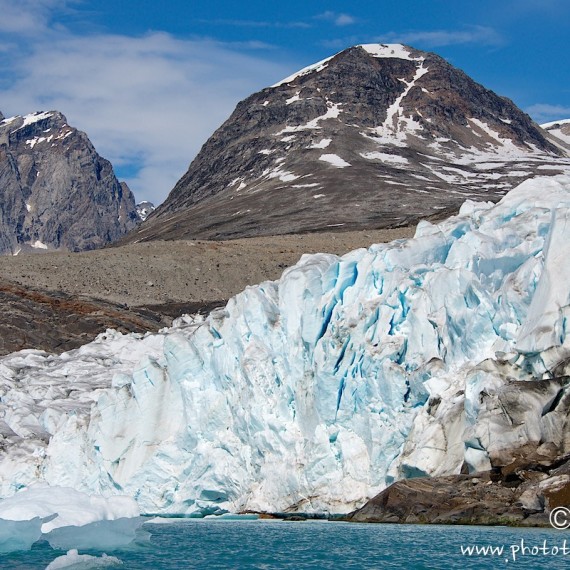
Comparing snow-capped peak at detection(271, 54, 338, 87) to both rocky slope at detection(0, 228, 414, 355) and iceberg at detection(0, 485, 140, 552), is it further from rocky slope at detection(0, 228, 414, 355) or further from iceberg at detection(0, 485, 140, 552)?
iceberg at detection(0, 485, 140, 552)

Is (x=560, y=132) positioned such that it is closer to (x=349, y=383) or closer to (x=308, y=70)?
(x=308, y=70)

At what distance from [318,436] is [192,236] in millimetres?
86869

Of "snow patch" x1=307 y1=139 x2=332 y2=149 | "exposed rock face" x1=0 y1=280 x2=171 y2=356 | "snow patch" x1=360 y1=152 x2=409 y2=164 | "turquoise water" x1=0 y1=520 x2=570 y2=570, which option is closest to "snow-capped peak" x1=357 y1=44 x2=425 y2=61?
"snow patch" x1=307 y1=139 x2=332 y2=149

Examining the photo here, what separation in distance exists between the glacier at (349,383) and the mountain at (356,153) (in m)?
70.2

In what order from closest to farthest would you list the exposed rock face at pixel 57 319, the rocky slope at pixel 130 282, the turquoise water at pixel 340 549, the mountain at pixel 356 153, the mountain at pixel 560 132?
the turquoise water at pixel 340 549 → the exposed rock face at pixel 57 319 → the rocky slope at pixel 130 282 → the mountain at pixel 356 153 → the mountain at pixel 560 132

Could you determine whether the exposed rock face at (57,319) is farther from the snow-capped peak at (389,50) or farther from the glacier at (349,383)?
the snow-capped peak at (389,50)

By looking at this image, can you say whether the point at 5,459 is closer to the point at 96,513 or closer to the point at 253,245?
the point at 96,513

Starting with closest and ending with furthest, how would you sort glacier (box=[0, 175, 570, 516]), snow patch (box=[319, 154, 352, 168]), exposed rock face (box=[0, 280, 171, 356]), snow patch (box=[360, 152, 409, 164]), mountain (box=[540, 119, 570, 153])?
1. glacier (box=[0, 175, 570, 516])
2. exposed rock face (box=[0, 280, 171, 356])
3. snow patch (box=[319, 154, 352, 168])
4. snow patch (box=[360, 152, 409, 164])
5. mountain (box=[540, 119, 570, 153])

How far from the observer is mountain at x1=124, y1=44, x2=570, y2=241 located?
11112 cm

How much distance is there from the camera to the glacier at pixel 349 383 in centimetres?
2245

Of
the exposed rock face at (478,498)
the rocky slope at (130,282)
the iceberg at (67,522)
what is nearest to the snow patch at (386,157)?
the rocky slope at (130,282)

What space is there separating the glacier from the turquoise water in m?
2.23

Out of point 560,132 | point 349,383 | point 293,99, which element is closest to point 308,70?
point 293,99

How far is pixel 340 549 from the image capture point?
750 inches
